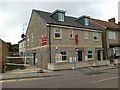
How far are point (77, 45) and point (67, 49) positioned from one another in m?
2.05

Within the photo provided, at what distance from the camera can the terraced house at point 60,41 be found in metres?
24.1

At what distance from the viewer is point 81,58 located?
27.3 metres

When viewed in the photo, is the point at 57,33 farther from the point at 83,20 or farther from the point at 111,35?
the point at 111,35

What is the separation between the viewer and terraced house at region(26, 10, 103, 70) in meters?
24.1

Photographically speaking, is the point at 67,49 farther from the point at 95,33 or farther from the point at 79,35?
the point at 95,33

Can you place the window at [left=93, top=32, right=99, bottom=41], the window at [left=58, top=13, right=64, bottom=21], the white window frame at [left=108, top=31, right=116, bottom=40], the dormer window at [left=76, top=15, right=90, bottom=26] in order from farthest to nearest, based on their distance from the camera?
the white window frame at [left=108, top=31, right=116, bottom=40]
the window at [left=93, top=32, right=99, bottom=41]
the dormer window at [left=76, top=15, right=90, bottom=26]
the window at [left=58, top=13, right=64, bottom=21]

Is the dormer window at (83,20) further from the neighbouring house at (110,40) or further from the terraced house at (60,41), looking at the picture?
the neighbouring house at (110,40)

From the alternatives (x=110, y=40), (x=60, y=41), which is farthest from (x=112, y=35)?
(x=60, y=41)

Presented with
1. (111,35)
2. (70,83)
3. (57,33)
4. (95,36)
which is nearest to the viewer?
(70,83)

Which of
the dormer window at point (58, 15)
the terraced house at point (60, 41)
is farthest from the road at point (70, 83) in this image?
the dormer window at point (58, 15)

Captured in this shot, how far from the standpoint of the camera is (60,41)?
25078 millimetres

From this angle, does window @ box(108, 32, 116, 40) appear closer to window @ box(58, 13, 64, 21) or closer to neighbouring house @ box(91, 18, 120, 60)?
neighbouring house @ box(91, 18, 120, 60)

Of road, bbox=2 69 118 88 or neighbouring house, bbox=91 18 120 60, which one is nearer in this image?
road, bbox=2 69 118 88

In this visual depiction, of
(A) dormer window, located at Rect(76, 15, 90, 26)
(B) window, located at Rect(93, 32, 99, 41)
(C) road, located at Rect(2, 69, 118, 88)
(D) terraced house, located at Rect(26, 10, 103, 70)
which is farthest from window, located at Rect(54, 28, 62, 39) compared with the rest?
(C) road, located at Rect(2, 69, 118, 88)
